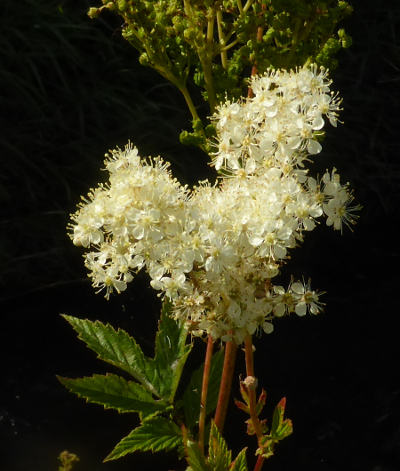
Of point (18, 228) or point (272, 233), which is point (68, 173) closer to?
point (18, 228)

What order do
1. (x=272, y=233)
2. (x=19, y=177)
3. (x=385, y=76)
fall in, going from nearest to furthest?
(x=272, y=233) < (x=19, y=177) < (x=385, y=76)

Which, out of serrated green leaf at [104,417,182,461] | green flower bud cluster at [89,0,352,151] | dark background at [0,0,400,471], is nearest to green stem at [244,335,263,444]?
serrated green leaf at [104,417,182,461]

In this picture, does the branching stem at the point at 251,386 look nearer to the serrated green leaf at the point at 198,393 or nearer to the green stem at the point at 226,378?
the green stem at the point at 226,378

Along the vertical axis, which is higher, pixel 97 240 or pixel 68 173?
pixel 68 173

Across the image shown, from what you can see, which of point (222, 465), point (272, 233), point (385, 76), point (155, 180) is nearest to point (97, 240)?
point (155, 180)

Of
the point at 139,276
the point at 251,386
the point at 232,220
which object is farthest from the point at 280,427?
the point at 139,276

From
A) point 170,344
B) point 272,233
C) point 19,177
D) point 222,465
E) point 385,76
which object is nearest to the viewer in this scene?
point 272,233

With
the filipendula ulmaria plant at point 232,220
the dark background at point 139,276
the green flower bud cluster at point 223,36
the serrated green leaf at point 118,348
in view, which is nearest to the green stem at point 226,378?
the filipendula ulmaria plant at point 232,220

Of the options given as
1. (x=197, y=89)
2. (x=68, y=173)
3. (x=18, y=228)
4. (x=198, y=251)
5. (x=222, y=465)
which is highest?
(x=197, y=89)

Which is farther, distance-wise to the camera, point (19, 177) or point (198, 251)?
point (19, 177)
